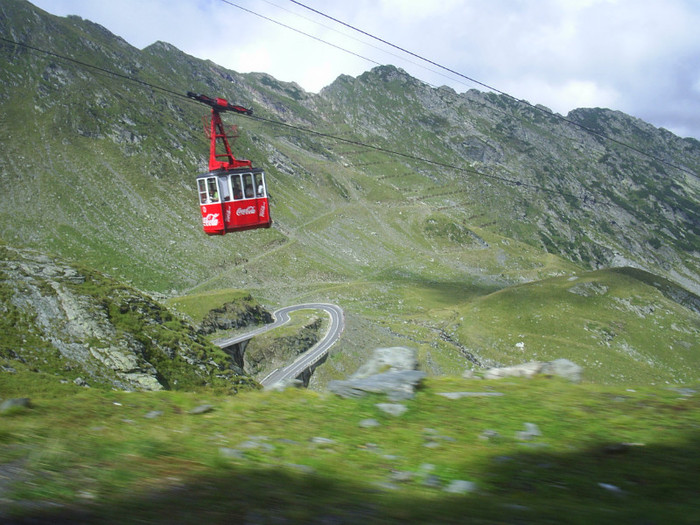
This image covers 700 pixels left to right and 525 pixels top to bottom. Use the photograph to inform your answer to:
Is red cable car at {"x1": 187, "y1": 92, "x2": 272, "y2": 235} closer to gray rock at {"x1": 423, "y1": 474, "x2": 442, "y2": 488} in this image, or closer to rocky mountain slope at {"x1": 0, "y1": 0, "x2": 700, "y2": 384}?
gray rock at {"x1": 423, "y1": 474, "x2": 442, "y2": 488}

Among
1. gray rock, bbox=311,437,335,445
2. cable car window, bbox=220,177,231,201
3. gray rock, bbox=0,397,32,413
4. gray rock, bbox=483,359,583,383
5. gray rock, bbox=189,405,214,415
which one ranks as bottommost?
gray rock, bbox=483,359,583,383

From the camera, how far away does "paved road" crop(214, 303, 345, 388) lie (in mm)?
60438

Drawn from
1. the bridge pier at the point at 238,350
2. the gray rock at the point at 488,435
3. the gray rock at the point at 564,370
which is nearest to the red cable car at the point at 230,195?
the gray rock at the point at 564,370

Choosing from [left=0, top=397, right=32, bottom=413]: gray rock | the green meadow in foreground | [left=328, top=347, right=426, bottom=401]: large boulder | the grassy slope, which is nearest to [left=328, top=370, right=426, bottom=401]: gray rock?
[left=328, top=347, right=426, bottom=401]: large boulder

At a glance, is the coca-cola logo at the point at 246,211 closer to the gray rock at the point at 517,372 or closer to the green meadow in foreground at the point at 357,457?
the green meadow in foreground at the point at 357,457

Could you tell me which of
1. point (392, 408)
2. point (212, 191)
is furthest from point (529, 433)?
Result: point (212, 191)

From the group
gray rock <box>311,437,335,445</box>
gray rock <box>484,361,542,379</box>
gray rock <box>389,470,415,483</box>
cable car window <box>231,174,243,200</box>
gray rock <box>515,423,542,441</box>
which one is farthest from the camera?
cable car window <box>231,174,243,200</box>

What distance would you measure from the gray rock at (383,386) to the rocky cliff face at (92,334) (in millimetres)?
16677

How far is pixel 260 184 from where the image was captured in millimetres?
27906

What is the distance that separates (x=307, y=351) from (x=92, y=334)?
47188mm

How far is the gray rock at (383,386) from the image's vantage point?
8.59 meters

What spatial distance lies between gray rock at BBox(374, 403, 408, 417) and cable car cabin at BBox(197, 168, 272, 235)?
21635 millimetres

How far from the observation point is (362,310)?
107688 millimetres

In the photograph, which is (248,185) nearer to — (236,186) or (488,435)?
(236,186)
